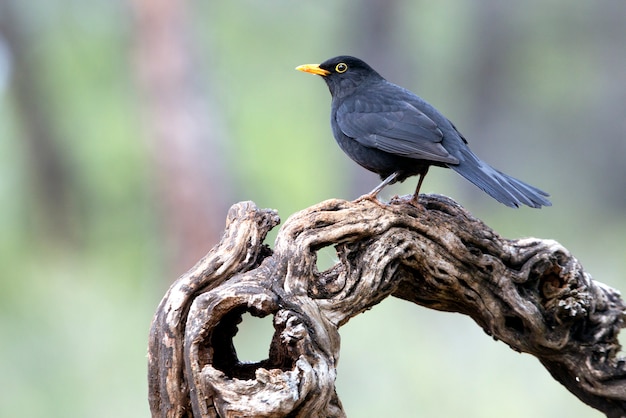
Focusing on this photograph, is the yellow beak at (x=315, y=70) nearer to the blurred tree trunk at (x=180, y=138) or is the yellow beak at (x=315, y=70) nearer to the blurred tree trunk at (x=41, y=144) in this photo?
the blurred tree trunk at (x=180, y=138)

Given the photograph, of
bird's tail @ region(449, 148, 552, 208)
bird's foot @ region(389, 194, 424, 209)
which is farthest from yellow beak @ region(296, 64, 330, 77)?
bird's foot @ region(389, 194, 424, 209)

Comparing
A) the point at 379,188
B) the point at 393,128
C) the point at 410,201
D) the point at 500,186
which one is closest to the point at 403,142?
the point at 393,128

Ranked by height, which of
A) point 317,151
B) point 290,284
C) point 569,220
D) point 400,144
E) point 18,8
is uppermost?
point 18,8

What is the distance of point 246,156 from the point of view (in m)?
17.4

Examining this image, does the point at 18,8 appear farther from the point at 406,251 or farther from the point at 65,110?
the point at 406,251

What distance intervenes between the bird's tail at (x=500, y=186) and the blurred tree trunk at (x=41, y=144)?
11.7 metres

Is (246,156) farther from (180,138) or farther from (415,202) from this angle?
(415,202)

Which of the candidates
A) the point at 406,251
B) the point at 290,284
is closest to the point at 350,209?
the point at 406,251

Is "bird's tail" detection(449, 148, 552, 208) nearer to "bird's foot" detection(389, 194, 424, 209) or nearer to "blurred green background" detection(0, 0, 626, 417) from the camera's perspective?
"bird's foot" detection(389, 194, 424, 209)

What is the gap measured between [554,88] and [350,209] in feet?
60.8

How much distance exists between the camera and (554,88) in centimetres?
2141

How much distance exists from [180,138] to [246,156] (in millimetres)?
6209

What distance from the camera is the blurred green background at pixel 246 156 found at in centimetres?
951

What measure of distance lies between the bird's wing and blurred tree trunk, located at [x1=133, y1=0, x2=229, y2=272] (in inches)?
243
